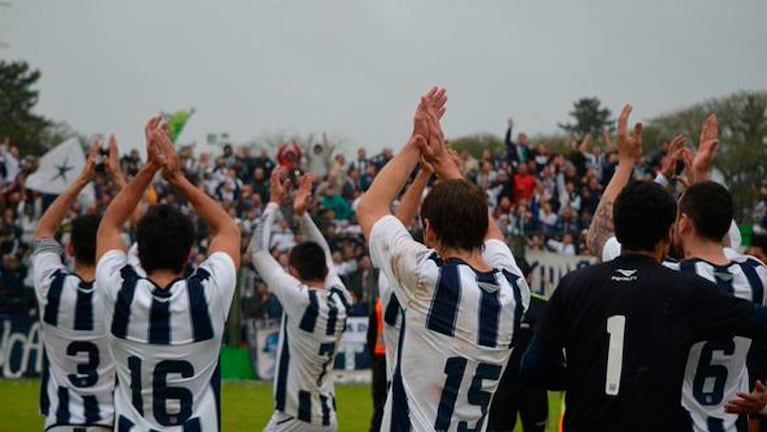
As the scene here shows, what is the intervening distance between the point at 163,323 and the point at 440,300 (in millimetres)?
1429

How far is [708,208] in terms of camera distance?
595 cm

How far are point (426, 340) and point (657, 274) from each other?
1167 millimetres

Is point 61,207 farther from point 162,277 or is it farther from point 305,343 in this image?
point 305,343

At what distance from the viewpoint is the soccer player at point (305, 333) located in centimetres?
954

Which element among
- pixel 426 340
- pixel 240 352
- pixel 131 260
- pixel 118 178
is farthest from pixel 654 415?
pixel 240 352

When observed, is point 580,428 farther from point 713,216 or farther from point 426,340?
point 713,216

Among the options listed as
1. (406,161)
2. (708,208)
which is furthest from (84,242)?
(708,208)

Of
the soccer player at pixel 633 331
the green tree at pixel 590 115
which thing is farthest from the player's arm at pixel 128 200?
the green tree at pixel 590 115

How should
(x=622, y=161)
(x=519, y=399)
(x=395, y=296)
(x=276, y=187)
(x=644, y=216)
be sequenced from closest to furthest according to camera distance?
(x=644, y=216) → (x=395, y=296) → (x=622, y=161) → (x=276, y=187) → (x=519, y=399)

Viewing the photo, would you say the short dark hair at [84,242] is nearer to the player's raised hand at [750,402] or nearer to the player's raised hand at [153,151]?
the player's raised hand at [153,151]

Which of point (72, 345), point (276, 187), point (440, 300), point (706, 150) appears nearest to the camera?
point (440, 300)

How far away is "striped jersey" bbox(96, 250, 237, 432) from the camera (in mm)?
5816

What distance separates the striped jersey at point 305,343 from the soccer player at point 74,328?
2176 millimetres

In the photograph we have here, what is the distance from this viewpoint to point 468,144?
51.8 metres
